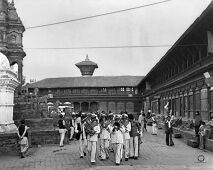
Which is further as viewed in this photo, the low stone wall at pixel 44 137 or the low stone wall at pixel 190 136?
the low stone wall at pixel 44 137

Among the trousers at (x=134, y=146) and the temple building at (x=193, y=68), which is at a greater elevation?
the temple building at (x=193, y=68)

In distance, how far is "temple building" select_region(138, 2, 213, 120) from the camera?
666 inches

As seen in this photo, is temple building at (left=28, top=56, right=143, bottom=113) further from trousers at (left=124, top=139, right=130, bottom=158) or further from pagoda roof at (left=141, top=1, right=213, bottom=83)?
trousers at (left=124, top=139, right=130, bottom=158)

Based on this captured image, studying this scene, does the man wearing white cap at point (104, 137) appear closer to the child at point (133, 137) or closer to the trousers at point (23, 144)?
the child at point (133, 137)

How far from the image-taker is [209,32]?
1720 centimetres

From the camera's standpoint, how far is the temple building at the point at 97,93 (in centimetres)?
6078

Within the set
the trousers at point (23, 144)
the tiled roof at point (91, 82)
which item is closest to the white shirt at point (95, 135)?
the trousers at point (23, 144)

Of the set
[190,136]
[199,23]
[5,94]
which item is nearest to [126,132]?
[5,94]

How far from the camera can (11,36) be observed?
5628 centimetres

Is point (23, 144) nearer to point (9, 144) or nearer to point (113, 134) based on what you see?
point (9, 144)

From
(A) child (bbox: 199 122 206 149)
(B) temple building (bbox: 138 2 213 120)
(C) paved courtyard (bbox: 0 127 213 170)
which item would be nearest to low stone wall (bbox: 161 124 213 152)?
(A) child (bbox: 199 122 206 149)

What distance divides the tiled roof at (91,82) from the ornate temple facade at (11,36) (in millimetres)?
7197

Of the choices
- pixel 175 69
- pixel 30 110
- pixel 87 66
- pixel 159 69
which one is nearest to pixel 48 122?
pixel 30 110

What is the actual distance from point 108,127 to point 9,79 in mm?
4162
